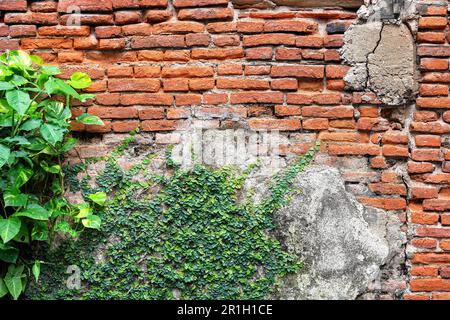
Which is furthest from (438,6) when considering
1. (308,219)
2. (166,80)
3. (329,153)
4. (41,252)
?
(41,252)

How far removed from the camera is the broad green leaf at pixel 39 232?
2748 mm

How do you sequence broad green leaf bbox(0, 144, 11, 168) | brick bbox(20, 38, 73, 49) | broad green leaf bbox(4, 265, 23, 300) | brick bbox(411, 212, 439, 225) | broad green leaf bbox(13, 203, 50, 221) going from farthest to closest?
1. brick bbox(20, 38, 73, 49)
2. brick bbox(411, 212, 439, 225)
3. broad green leaf bbox(4, 265, 23, 300)
4. broad green leaf bbox(13, 203, 50, 221)
5. broad green leaf bbox(0, 144, 11, 168)

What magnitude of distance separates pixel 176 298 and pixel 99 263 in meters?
0.53

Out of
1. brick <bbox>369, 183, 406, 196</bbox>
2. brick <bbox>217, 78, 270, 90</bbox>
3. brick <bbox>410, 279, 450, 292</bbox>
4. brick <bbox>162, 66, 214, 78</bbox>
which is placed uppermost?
brick <bbox>162, 66, 214, 78</bbox>

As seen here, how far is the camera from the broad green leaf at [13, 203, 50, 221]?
2629mm

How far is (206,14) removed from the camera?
2.89 m

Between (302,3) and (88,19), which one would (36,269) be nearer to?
(88,19)

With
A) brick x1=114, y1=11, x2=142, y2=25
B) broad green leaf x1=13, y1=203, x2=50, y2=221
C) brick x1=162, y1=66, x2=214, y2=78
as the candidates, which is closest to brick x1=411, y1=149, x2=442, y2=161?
brick x1=162, y1=66, x2=214, y2=78

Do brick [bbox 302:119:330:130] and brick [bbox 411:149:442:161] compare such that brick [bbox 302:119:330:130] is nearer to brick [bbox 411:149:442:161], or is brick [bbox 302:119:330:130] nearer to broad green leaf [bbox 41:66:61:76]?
brick [bbox 411:149:442:161]

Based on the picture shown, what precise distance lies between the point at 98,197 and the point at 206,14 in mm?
1336

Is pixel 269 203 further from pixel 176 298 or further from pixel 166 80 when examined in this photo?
pixel 166 80

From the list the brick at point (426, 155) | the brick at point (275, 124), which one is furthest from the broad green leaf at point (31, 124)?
the brick at point (426, 155)

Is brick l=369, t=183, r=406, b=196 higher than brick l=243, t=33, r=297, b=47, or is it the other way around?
brick l=243, t=33, r=297, b=47

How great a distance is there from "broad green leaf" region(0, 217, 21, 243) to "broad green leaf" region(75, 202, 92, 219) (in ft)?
1.13
